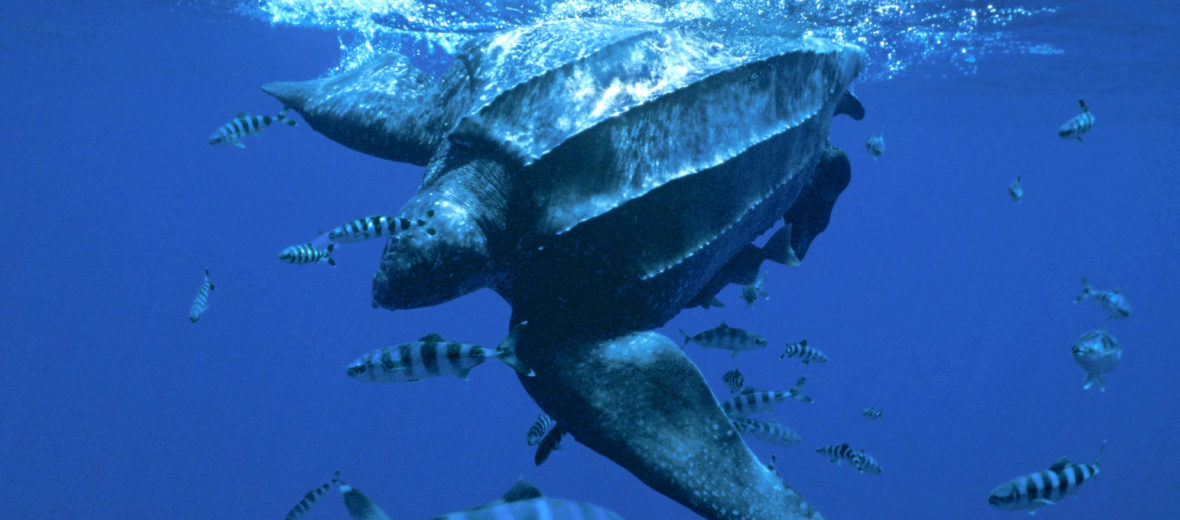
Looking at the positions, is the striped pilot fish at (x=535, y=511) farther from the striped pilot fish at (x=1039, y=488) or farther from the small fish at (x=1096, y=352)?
the small fish at (x=1096, y=352)

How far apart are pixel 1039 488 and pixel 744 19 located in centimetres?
758

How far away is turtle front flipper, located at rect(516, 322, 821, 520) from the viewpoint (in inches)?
85.0

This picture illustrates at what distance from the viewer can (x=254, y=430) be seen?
3556cm

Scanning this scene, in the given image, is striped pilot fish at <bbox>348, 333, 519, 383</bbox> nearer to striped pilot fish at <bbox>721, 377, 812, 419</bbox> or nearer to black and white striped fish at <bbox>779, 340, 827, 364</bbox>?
striped pilot fish at <bbox>721, 377, 812, 419</bbox>

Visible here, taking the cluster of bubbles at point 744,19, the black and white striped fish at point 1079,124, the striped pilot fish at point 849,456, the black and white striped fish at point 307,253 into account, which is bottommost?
the striped pilot fish at point 849,456

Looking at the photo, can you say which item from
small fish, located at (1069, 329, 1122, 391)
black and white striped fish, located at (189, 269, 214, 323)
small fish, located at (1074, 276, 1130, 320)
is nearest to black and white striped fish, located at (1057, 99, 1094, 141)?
small fish, located at (1069, 329, 1122, 391)

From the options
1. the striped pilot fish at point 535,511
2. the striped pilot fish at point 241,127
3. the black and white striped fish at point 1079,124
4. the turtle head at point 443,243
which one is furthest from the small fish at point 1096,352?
the striped pilot fish at point 241,127

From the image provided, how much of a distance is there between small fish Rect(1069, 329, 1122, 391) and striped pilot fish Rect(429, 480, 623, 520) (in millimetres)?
5137

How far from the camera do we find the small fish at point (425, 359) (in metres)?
3.04

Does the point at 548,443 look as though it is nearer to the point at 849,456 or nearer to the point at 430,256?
the point at 430,256

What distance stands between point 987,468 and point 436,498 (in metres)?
28.3

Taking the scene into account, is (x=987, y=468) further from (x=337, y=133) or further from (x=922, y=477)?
(x=337, y=133)

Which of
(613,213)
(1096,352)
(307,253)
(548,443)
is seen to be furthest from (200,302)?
(1096,352)

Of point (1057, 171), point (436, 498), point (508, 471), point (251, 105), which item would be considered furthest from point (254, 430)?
point (1057, 171)
